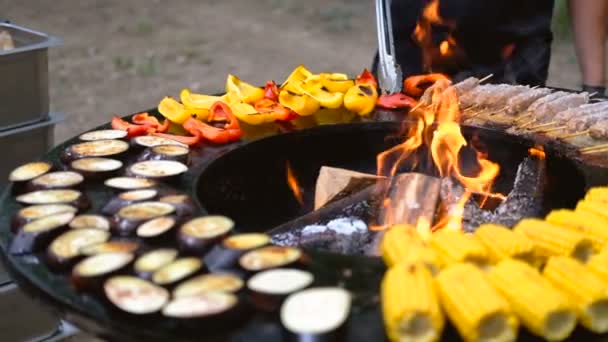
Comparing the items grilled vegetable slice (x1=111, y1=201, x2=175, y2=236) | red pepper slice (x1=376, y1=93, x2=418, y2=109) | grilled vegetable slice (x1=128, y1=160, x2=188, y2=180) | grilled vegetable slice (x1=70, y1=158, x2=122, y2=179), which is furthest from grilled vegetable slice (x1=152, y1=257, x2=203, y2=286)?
red pepper slice (x1=376, y1=93, x2=418, y2=109)

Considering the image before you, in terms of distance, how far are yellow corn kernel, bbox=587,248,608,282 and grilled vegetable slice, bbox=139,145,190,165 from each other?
149 centimetres

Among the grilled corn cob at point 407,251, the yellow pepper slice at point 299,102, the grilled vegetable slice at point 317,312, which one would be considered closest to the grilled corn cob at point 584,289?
the grilled corn cob at point 407,251

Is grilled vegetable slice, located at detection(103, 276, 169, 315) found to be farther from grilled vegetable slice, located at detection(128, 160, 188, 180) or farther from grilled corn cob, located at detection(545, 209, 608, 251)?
grilled corn cob, located at detection(545, 209, 608, 251)

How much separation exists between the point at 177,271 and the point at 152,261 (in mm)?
95

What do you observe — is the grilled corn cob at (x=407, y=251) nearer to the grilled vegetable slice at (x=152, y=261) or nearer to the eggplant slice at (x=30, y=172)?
the grilled vegetable slice at (x=152, y=261)

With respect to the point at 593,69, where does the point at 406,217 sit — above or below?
below

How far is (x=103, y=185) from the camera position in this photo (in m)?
2.74

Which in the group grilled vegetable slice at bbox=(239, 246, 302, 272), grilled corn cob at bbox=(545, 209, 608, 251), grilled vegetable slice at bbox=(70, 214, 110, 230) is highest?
grilled corn cob at bbox=(545, 209, 608, 251)

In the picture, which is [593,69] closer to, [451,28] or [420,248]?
[451,28]

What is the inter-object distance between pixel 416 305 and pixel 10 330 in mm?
3332

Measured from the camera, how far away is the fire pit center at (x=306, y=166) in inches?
122

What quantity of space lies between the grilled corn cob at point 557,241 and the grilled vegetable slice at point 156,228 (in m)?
1.01

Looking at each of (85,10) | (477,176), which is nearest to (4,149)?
(477,176)

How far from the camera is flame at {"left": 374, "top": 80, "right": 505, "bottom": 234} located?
3354 millimetres
